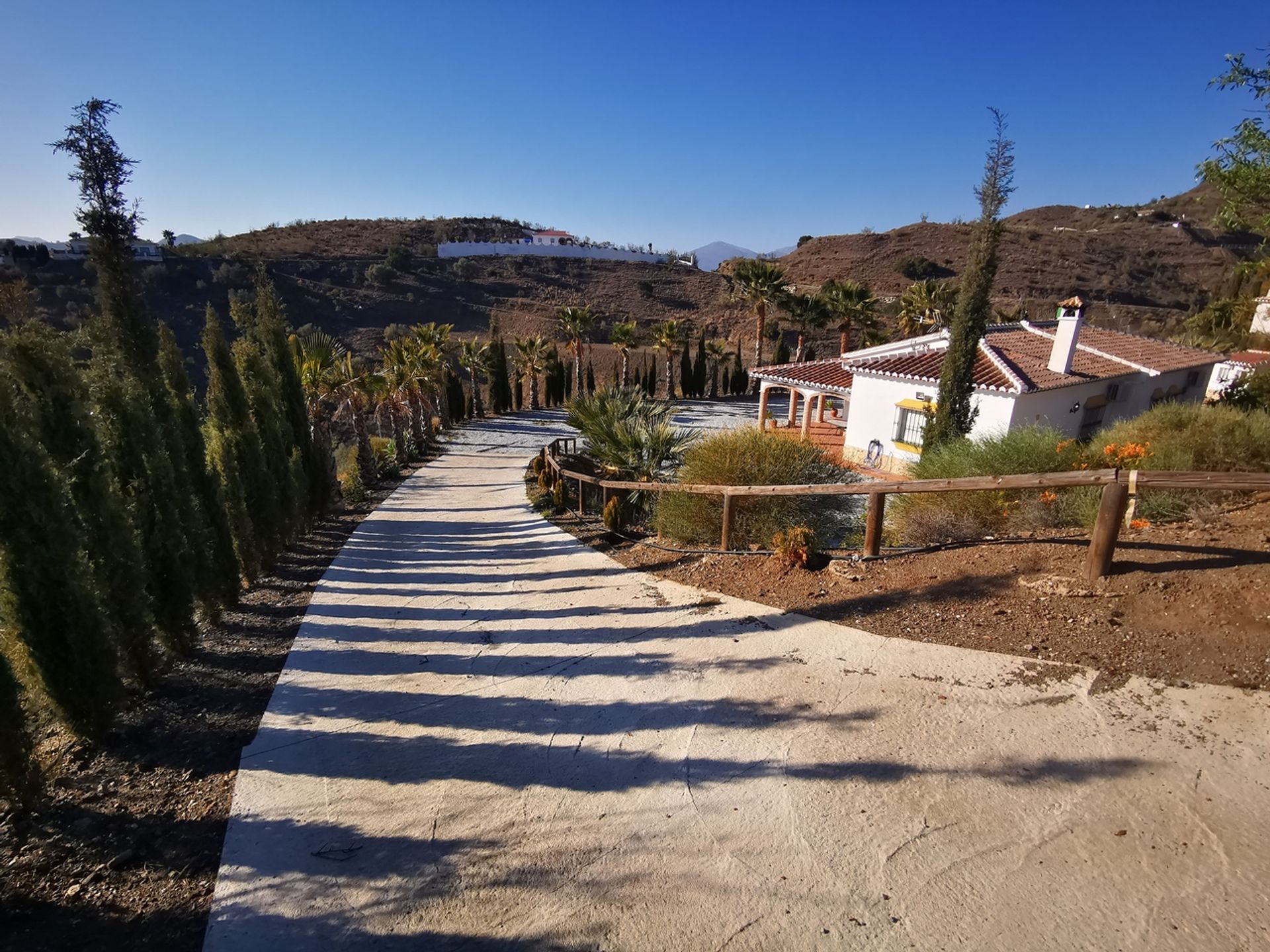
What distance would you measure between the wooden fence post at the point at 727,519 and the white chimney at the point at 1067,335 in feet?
44.2

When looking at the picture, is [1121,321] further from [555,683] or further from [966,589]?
[555,683]

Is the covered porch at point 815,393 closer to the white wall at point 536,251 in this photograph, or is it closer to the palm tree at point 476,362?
the palm tree at point 476,362

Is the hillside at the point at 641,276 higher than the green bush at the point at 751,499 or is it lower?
higher

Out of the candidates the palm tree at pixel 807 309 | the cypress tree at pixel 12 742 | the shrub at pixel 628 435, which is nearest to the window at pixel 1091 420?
the shrub at pixel 628 435

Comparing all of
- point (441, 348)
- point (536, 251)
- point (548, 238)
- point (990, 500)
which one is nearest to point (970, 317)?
point (990, 500)

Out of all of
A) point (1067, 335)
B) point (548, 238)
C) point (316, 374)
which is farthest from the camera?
point (548, 238)

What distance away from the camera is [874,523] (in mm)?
7570

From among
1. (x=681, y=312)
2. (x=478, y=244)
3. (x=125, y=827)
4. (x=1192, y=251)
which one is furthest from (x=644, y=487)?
(x=1192, y=251)

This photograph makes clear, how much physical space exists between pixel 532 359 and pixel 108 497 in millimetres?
31804

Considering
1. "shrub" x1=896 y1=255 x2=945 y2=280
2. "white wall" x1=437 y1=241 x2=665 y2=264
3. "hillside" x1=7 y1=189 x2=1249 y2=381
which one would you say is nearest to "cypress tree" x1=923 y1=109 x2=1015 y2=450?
"hillside" x1=7 y1=189 x2=1249 y2=381

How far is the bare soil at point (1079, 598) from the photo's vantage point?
16.2ft

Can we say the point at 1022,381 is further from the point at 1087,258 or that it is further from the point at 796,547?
the point at 1087,258

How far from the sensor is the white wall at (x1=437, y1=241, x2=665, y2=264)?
7888 centimetres

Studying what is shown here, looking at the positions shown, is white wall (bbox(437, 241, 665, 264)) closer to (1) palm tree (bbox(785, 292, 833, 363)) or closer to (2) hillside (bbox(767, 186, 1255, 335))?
(2) hillside (bbox(767, 186, 1255, 335))
